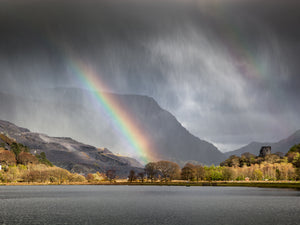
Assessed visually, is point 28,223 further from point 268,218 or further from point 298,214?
point 298,214

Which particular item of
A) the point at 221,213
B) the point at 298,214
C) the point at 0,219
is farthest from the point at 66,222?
the point at 298,214

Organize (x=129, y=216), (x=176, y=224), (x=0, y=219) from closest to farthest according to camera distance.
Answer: (x=176, y=224)
(x=0, y=219)
(x=129, y=216)

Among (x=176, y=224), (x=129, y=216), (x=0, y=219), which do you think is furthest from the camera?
(x=129, y=216)

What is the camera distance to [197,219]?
225ft

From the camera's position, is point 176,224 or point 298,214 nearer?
point 176,224

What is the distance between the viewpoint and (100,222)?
2559 inches

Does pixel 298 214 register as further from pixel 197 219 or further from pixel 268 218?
pixel 197 219

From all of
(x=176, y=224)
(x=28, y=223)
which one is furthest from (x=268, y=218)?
(x=28, y=223)

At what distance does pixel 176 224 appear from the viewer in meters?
62.7

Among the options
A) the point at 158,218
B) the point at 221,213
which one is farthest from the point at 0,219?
the point at 221,213

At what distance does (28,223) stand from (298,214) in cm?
5525

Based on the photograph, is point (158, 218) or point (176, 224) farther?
point (158, 218)

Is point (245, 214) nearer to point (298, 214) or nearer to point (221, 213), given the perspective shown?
point (221, 213)

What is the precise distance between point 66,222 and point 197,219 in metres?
25.4
